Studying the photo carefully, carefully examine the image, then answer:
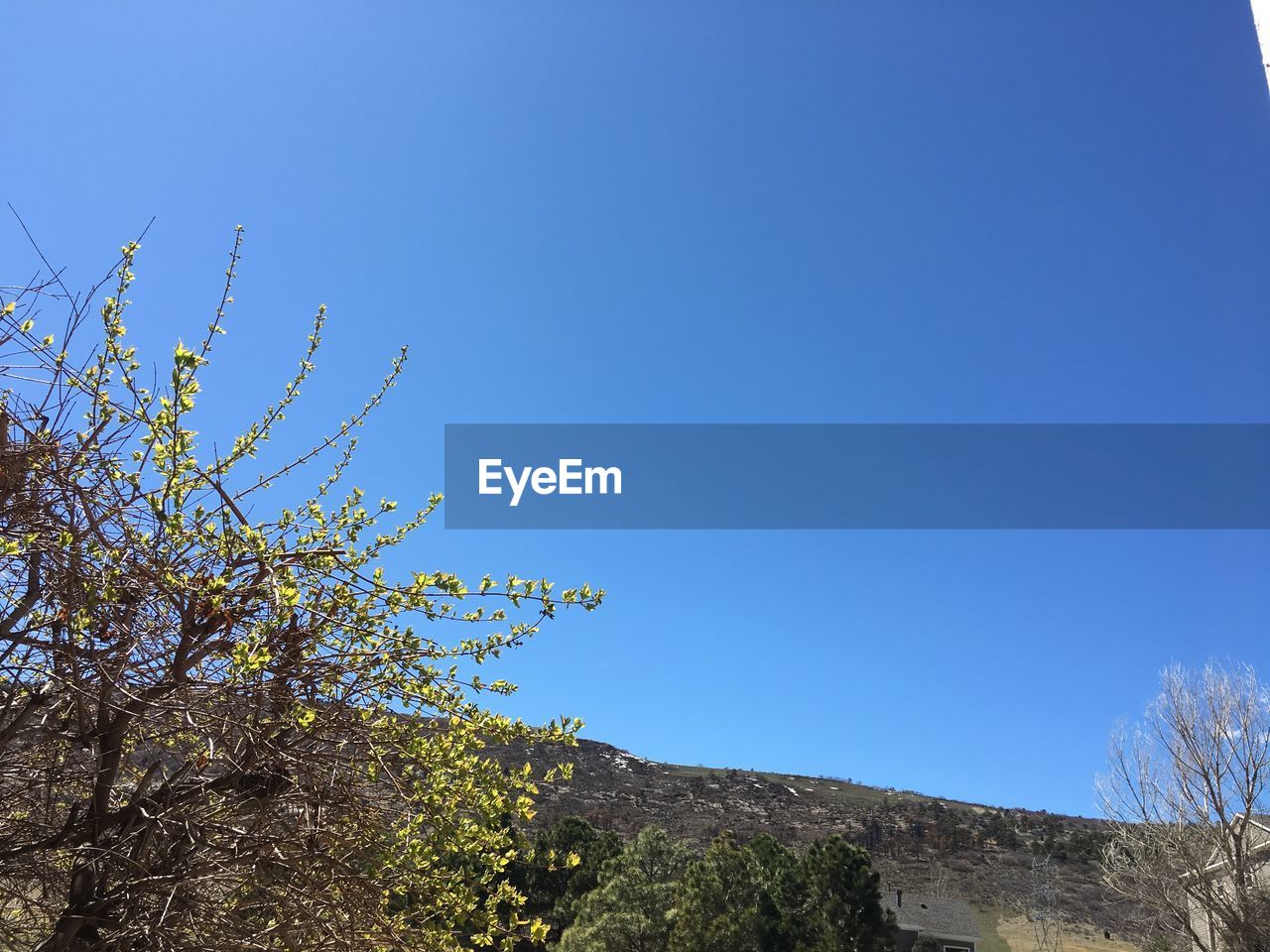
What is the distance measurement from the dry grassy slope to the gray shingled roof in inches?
155

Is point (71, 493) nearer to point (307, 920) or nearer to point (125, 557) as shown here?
point (125, 557)

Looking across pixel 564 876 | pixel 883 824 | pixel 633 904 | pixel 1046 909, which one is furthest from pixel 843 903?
pixel 883 824

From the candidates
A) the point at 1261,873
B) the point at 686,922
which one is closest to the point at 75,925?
the point at 686,922

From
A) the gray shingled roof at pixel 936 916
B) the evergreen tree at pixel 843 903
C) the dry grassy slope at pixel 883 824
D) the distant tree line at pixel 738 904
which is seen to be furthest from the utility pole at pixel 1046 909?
the distant tree line at pixel 738 904

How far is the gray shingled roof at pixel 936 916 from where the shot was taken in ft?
113

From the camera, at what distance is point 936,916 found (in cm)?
3553

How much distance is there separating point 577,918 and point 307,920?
21.4 metres

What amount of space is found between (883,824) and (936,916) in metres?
25.6

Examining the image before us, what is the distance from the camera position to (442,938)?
3.46 m

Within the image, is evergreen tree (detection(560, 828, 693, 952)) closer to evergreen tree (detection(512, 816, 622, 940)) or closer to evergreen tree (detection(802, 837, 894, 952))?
evergreen tree (detection(512, 816, 622, 940))

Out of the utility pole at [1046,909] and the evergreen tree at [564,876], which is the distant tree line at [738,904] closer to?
the evergreen tree at [564,876]

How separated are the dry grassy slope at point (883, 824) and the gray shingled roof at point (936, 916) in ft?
12.9

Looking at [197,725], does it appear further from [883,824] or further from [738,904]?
[883,824]

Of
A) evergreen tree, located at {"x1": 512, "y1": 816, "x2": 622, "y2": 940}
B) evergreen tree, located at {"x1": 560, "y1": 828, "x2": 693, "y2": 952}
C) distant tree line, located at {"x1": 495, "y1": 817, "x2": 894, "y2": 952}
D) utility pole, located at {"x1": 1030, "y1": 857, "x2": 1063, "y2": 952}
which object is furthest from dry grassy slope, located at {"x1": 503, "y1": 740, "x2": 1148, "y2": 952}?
distant tree line, located at {"x1": 495, "y1": 817, "x2": 894, "y2": 952}
